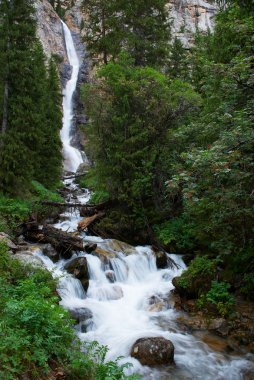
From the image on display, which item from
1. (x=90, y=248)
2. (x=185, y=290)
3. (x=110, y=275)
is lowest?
(x=185, y=290)

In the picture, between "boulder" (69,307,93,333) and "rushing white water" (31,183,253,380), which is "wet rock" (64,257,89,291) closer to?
"rushing white water" (31,183,253,380)

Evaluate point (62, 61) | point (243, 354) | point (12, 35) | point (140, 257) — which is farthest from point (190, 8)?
point (243, 354)

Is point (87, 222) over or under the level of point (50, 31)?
under

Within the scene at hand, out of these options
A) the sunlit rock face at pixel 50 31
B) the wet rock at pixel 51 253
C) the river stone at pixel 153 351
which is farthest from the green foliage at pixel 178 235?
the sunlit rock face at pixel 50 31

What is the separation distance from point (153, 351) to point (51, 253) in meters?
5.24

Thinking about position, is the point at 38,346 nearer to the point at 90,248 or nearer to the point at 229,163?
A: the point at 229,163

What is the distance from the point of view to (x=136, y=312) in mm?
9992

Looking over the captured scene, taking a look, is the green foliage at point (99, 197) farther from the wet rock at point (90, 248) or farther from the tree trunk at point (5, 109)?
the tree trunk at point (5, 109)

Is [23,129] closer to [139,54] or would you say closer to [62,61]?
[139,54]

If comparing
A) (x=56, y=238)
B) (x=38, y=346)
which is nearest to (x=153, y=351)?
(x=38, y=346)

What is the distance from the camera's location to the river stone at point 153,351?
717 cm

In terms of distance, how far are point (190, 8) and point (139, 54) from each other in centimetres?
5931

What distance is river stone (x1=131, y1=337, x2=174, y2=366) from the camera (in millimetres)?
7172

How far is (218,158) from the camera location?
621 cm
